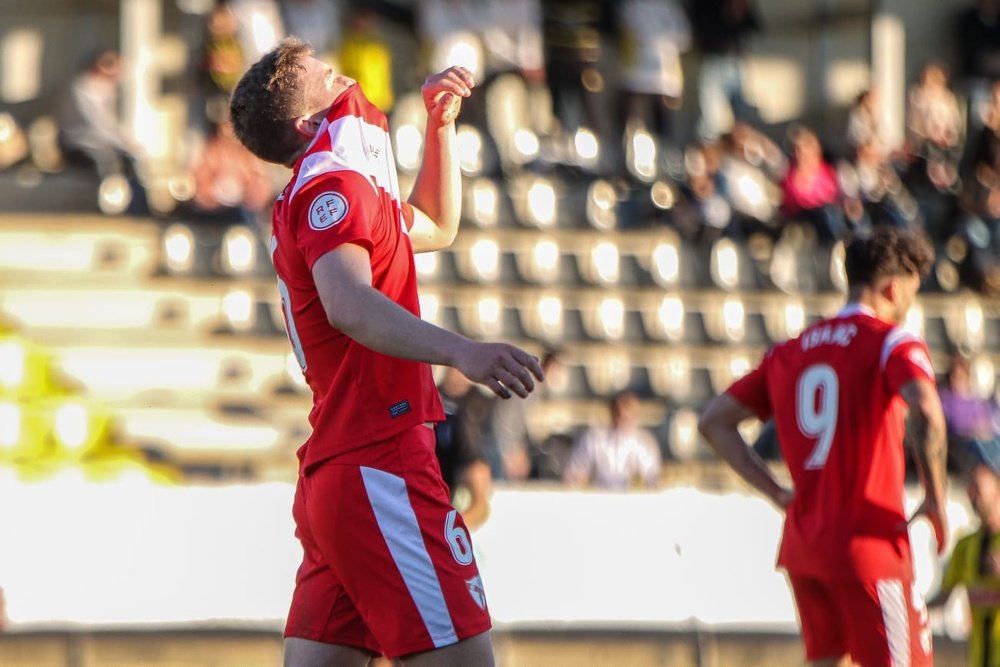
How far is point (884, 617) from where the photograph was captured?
505 cm

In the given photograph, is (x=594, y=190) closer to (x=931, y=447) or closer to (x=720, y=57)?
(x=720, y=57)

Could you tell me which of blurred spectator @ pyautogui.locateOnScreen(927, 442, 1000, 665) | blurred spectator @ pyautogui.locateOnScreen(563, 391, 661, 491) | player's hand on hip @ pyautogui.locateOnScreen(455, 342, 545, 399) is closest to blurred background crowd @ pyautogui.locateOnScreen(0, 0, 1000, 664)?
blurred spectator @ pyautogui.locateOnScreen(563, 391, 661, 491)

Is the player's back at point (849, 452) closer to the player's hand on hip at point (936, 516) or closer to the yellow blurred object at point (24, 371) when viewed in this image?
the player's hand on hip at point (936, 516)

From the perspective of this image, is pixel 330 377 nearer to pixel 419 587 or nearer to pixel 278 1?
A: pixel 419 587

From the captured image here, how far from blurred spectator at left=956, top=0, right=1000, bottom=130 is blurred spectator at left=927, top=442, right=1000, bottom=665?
9.11 m

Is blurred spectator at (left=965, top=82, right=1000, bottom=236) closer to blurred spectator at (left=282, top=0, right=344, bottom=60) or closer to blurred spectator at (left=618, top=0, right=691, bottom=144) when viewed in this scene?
blurred spectator at (left=618, top=0, right=691, bottom=144)

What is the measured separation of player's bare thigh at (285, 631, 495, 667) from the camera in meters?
3.80

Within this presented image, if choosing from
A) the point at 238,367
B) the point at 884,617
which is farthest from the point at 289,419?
the point at 884,617

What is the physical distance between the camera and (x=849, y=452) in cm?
520

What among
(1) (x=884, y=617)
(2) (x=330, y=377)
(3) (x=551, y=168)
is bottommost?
(1) (x=884, y=617)

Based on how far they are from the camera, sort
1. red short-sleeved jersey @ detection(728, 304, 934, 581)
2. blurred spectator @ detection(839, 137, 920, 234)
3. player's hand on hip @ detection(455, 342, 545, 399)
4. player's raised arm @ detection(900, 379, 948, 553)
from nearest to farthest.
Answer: player's hand on hip @ detection(455, 342, 545, 399), player's raised arm @ detection(900, 379, 948, 553), red short-sleeved jersey @ detection(728, 304, 934, 581), blurred spectator @ detection(839, 137, 920, 234)

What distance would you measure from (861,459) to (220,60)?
10408 millimetres

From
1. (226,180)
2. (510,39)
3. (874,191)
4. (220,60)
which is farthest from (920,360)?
(510,39)

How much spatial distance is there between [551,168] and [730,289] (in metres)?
1.93
